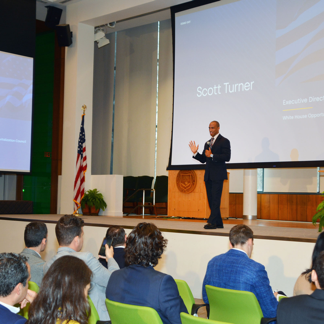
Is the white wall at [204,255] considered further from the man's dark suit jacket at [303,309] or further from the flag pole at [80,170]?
the man's dark suit jacket at [303,309]

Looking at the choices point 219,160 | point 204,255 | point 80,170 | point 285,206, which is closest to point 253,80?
point 219,160

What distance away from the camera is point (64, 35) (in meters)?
9.26

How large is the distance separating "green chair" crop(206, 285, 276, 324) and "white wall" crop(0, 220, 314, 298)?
2.05m

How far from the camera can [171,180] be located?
8.19 meters

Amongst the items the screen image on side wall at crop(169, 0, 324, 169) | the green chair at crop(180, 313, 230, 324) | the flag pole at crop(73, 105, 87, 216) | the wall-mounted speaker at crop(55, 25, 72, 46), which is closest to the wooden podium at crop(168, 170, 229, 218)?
the screen image on side wall at crop(169, 0, 324, 169)

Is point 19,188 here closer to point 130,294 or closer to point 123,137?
point 123,137

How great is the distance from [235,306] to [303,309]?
708mm

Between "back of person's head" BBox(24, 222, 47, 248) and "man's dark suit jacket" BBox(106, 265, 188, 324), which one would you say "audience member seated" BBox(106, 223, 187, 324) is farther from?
"back of person's head" BBox(24, 222, 47, 248)

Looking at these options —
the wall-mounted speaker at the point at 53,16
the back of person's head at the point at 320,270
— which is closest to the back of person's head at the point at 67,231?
the back of person's head at the point at 320,270

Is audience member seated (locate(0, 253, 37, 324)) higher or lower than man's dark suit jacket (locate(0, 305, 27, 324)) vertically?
higher

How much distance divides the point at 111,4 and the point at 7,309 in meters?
8.42

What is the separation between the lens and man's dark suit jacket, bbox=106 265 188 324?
6.73ft

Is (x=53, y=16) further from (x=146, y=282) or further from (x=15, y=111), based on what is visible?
(x=146, y=282)

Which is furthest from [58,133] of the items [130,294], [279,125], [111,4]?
[130,294]
